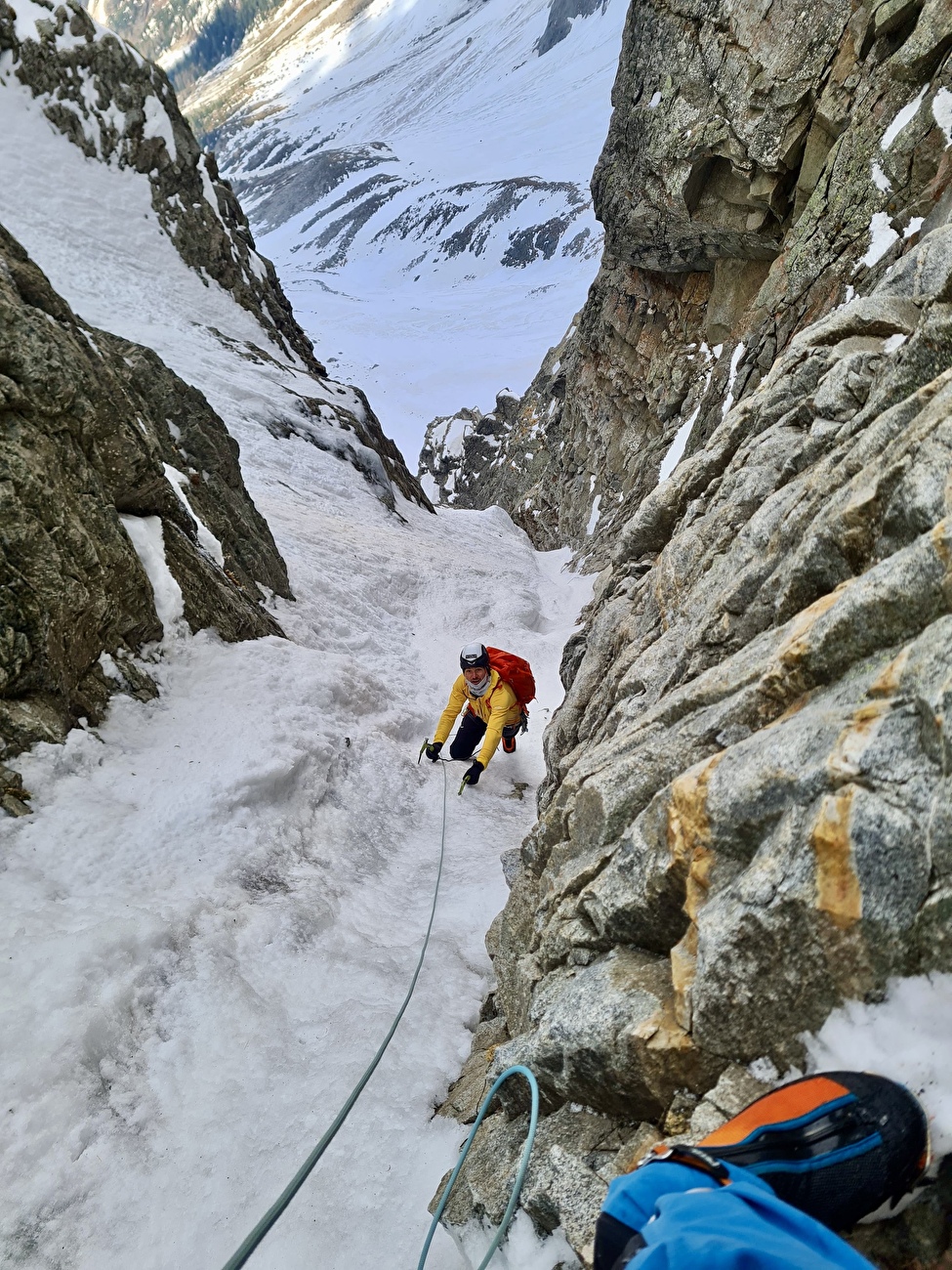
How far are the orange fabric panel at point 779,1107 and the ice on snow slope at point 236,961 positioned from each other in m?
1.21

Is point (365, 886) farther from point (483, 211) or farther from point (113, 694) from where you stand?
point (483, 211)

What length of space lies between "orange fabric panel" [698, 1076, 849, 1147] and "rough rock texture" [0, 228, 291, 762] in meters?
4.54

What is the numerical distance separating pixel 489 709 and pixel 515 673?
20.5 inches

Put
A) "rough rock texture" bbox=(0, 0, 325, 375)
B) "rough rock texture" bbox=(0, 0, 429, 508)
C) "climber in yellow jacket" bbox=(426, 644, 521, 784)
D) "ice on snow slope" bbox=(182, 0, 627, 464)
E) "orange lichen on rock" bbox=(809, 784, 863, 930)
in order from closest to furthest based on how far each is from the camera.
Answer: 1. "orange lichen on rock" bbox=(809, 784, 863, 930)
2. "climber in yellow jacket" bbox=(426, 644, 521, 784)
3. "rough rock texture" bbox=(0, 0, 429, 508)
4. "rough rock texture" bbox=(0, 0, 325, 375)
5. "ice on snow slope" bbox=(182, 0, 627, 464)

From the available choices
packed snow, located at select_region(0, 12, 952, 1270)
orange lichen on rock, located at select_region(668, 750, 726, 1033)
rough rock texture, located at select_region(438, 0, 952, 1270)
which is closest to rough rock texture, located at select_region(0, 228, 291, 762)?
packed snow, located at select_region(0, 12, 952, 1270)

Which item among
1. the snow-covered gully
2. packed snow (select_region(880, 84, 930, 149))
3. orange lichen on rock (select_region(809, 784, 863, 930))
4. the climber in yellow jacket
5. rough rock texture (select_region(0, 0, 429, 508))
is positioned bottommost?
the climber in yellow jacket

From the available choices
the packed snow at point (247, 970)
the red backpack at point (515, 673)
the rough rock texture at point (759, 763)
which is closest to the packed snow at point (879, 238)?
the rough rock texture at point (759, 763)

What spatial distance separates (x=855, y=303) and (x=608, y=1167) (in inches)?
232

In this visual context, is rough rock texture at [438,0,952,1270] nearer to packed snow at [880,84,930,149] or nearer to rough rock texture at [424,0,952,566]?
packed snow at [880,84,930,149]

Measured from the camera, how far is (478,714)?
7.95 meters

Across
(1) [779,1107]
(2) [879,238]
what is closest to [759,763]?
(1) [779,1107]

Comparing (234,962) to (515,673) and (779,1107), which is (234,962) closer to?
(779,1107)

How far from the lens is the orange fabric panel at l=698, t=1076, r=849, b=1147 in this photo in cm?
188

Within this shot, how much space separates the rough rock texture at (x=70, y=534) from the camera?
4980 millimetres
